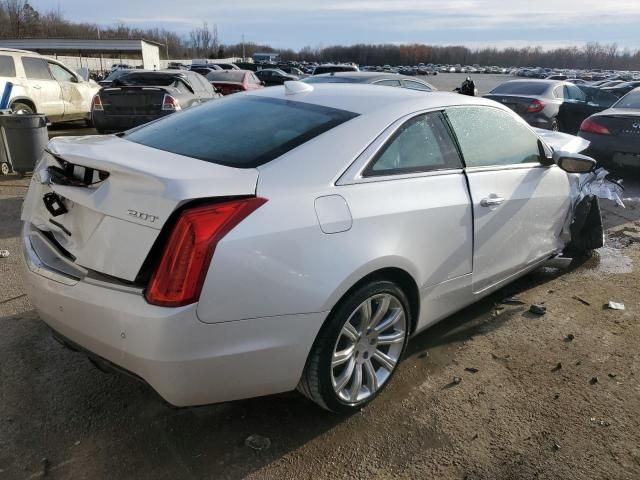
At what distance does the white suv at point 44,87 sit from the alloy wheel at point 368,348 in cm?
1016

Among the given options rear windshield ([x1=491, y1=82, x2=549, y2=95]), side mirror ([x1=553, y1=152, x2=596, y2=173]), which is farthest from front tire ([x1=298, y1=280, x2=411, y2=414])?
rear windshield ([x1=491, y1=82, x2=549, y2=95])

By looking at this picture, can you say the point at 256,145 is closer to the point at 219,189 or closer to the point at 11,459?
the point at 219,189

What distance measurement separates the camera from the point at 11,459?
2367mm

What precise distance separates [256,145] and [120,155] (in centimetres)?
64

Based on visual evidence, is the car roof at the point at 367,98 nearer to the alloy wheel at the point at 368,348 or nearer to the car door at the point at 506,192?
the car door at the point at 506,192

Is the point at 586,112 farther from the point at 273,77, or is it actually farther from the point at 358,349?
the point at 273,77

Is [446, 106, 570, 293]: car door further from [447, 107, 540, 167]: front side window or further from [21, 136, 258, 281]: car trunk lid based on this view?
[21, 136, 258, 281]: car trunk lid

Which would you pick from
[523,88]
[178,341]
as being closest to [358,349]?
[178,341]

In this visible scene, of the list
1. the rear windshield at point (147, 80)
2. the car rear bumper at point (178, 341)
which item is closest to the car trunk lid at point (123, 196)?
the car rear bumper at point (178, 341)

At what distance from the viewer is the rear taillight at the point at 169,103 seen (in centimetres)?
886

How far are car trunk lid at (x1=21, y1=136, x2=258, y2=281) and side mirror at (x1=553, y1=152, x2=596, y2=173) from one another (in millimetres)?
2617

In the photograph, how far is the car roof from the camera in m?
3.01

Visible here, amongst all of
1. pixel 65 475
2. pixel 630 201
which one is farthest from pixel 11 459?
pixel 630 201

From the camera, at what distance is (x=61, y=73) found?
11.8 m
